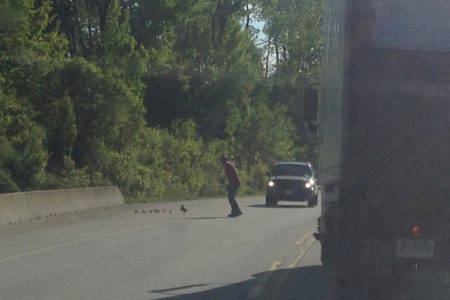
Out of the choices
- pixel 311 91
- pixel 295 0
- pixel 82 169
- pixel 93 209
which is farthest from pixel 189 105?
pixel 311 91

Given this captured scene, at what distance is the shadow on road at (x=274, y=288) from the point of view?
36.4 ft

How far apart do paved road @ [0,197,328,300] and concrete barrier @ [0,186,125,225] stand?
0.55 meters

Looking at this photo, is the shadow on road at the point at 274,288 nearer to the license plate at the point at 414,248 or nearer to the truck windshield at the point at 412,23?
the license plate at the point at 414,248

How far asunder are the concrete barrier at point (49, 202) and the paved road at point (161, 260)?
55cm

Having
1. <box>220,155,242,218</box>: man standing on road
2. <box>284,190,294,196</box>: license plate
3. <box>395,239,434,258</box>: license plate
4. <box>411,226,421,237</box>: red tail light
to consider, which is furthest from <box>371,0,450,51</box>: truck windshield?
<box>284,190,294,196</box>: license plate

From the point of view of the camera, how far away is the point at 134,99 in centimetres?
3766

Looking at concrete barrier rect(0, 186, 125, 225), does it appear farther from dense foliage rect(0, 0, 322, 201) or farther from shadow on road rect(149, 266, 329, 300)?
shadow on road rect(149, 266, 329, 300)

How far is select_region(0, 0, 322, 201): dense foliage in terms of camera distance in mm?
33031

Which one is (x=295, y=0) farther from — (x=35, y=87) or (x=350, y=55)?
(x=350, y=55)

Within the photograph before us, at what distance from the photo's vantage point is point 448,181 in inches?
388

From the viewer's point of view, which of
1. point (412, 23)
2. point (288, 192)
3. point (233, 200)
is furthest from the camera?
point (288, 192)

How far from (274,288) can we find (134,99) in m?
26.5

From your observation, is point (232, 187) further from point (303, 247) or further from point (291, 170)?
point (291, 170)

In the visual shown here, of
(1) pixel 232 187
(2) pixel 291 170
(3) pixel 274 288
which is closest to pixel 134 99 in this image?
(2) pixel 291 170
